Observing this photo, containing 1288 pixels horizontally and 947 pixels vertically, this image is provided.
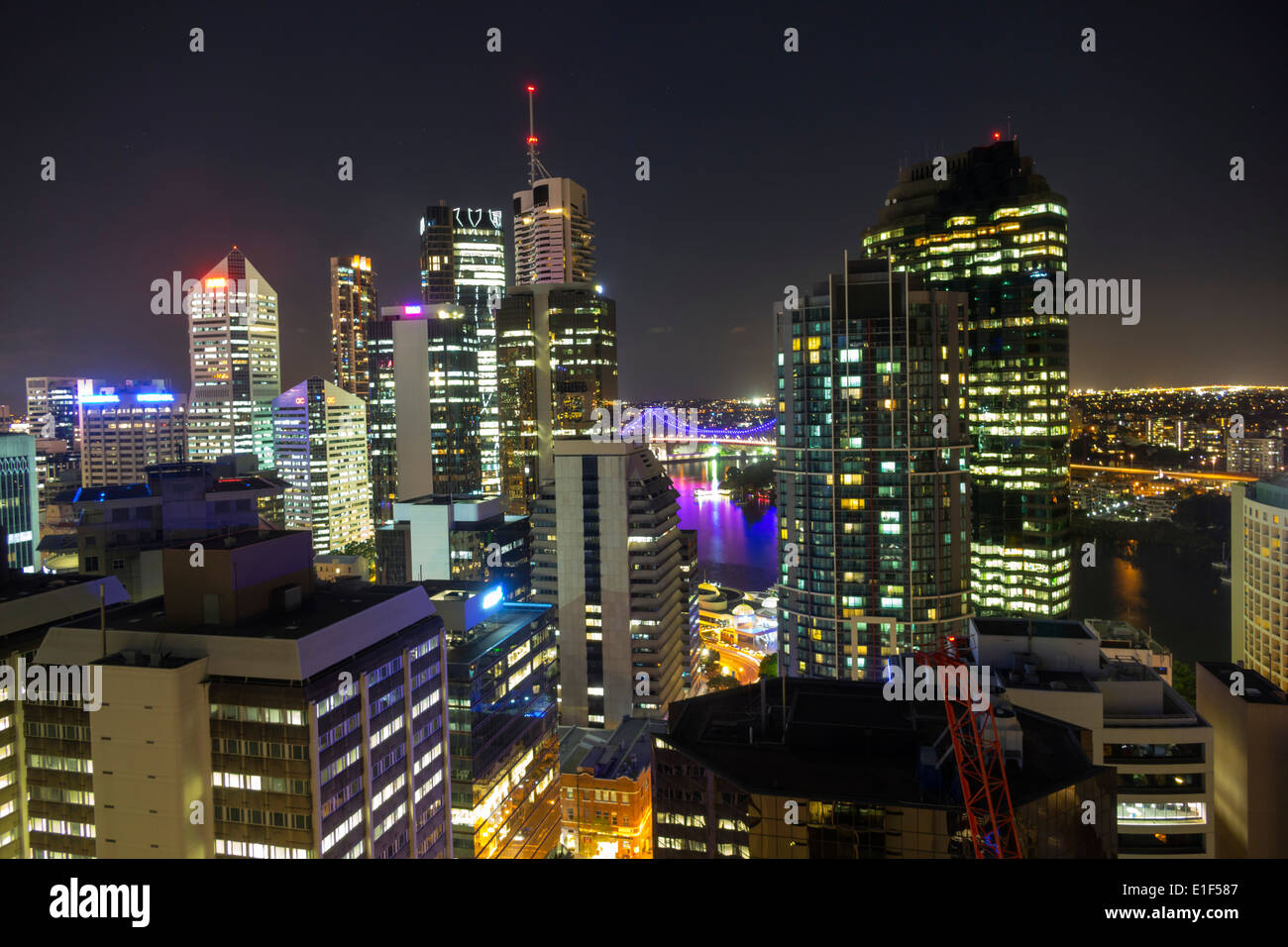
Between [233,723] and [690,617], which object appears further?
[690,617]

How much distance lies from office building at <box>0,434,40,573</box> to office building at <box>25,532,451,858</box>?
1286 centimetres

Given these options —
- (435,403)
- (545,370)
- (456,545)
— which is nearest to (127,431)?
(435,403)

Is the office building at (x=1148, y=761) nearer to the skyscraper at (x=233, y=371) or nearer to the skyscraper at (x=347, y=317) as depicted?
the skyscraper at (x=233, y=371)

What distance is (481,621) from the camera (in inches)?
543

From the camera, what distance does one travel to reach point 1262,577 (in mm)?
14242

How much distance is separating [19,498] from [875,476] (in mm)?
19421

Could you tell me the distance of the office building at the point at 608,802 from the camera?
13.0 m

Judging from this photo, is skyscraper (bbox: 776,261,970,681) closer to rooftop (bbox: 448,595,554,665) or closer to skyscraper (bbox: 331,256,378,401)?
rooftop (bbox: 448,595,554,665)

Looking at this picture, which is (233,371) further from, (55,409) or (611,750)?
(611,750)

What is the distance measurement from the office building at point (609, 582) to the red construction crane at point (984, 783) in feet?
43.1

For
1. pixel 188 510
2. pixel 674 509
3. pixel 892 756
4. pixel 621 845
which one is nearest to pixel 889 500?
pixel 674 509

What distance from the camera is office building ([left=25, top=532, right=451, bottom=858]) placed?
707 centimetres

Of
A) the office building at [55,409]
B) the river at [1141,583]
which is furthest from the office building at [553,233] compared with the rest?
the office building at [55,409]
